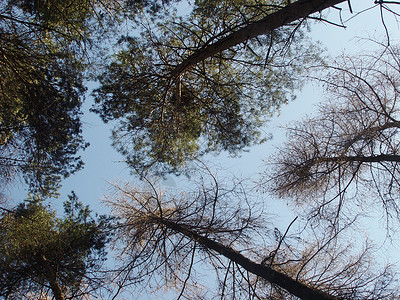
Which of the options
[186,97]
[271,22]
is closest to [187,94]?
[186,97]

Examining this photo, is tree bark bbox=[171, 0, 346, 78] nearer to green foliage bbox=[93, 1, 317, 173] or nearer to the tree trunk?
green foliage bbox=[93, 1, 317, 173]

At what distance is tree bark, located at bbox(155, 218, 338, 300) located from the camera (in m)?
3.53

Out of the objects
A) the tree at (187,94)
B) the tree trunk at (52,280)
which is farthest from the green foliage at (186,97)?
the tree trunk at (52,280)

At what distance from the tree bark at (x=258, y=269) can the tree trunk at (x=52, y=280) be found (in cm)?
218

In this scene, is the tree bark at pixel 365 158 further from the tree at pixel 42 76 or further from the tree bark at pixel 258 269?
the tree at pixel 42 76

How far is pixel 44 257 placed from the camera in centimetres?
522

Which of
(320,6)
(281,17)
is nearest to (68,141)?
(281,17)

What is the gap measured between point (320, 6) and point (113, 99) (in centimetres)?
421

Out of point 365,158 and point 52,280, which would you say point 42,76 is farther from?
point 365,158

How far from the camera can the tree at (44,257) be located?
4.64 m

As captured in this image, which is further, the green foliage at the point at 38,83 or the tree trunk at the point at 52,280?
the tree trunk at the point at 52,280

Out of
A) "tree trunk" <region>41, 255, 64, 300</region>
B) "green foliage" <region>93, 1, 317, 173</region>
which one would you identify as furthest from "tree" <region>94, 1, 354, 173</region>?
"tree trunk" <region>41, 255, 64, 300</region>

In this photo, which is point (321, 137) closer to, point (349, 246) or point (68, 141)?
point (349, 246)

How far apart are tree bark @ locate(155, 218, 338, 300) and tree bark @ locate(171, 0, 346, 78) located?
2.69 meters
